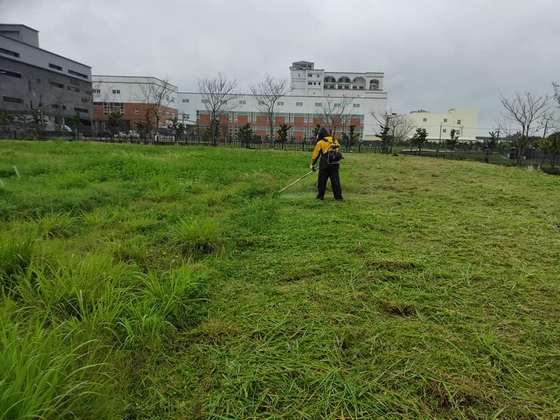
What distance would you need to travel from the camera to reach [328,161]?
6180 mm

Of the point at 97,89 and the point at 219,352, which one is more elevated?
the point at 97,89

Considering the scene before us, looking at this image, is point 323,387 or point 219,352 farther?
point 219,352

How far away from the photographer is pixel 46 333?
165 cm

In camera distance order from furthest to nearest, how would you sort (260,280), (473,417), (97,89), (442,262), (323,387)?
(97,89) < (442,262) < (260,280) < (323,387) < (473,417)

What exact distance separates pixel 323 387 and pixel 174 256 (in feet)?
6.78

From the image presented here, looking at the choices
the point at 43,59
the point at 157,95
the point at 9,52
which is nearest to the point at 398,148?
the point at 157,95

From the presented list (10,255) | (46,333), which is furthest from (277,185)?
(46,333)

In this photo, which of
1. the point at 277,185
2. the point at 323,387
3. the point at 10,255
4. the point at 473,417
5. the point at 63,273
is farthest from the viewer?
the point at 277,185

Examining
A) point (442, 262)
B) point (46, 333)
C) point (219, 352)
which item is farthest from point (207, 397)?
point (442, 262)

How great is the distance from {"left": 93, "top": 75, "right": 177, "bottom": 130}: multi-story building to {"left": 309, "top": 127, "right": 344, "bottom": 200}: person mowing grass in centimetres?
4717

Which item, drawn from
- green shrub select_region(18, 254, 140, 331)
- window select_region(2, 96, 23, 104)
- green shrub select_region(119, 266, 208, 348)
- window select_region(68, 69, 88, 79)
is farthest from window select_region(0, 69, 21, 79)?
green shrub select_region(119, 266, 208, 348)

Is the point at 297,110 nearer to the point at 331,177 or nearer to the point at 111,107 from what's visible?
the point at 111,107

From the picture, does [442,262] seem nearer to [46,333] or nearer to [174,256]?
[174,256]

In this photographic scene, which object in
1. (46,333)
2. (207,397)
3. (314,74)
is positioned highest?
(314,74)
